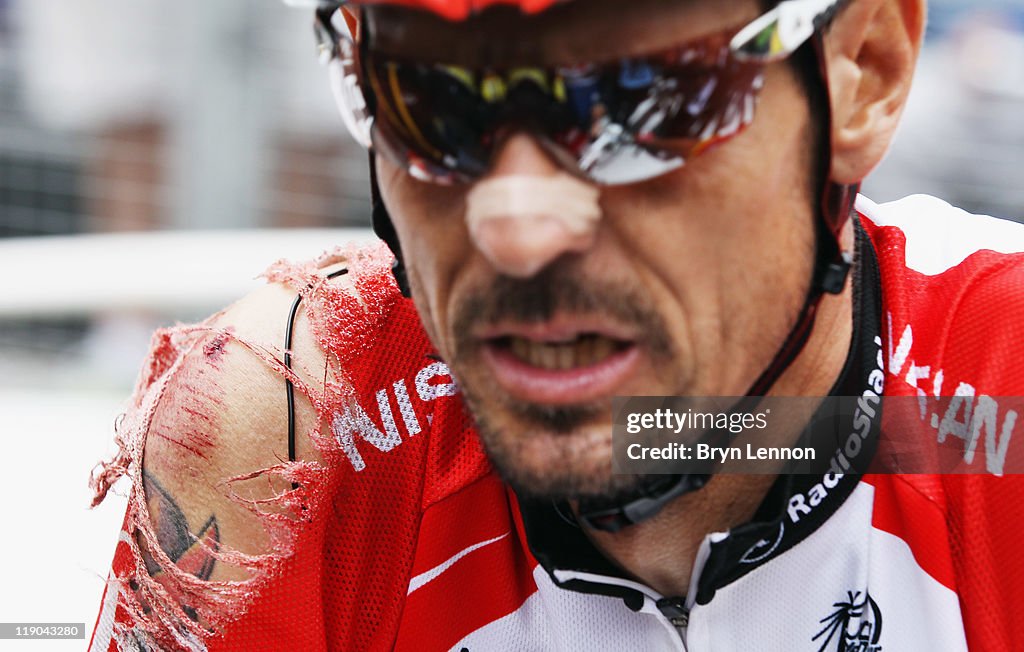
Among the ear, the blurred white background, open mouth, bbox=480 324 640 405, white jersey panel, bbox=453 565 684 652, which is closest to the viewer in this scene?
open mouth, bbox=480 324 640 405

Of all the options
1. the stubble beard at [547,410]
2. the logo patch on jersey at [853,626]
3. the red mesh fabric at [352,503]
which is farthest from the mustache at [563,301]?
the logo patch on jersey at [853,626]

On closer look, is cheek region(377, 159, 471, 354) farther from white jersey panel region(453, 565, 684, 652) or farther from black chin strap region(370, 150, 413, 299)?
white jersey panel region(453, 565, 684, 652)

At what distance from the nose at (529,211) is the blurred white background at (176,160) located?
300cm

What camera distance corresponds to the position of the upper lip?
163 cm

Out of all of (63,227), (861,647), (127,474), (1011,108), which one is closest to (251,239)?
(63,227)

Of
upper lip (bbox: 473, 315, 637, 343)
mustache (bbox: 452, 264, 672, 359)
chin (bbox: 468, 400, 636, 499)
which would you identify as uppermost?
mustache (bbox: 452, 264, 672, 359)

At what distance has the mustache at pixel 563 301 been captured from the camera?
1609 mm

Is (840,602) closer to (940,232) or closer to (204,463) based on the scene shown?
(940,232)

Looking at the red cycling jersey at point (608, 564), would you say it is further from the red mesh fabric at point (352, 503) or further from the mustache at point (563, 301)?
the mustache at point (563, 301)

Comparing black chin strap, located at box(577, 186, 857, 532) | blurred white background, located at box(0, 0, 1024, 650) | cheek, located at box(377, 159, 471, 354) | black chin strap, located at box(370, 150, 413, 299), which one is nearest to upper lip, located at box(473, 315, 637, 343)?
cheek, located at box(377, 159, 471, 354)

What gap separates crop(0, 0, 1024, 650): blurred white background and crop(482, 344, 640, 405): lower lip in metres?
2.89

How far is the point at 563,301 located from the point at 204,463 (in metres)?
0.81

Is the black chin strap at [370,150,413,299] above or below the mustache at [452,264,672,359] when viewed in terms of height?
above

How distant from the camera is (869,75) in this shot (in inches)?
73.4
